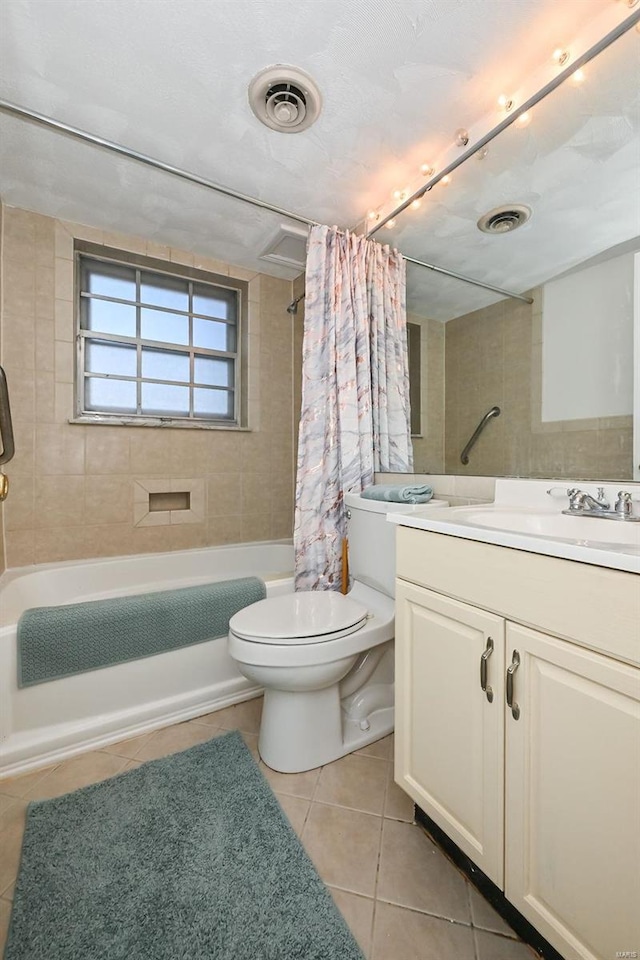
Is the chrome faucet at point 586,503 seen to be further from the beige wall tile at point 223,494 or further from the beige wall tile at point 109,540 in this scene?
the beige wall tile at point 109,540

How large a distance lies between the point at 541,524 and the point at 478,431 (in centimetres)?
52

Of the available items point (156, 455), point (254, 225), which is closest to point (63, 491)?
point (156, 455)

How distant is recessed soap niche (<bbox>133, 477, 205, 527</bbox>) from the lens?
7.30 ft

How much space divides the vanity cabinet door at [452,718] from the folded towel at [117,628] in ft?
2.77

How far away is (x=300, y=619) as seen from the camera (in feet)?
4.31

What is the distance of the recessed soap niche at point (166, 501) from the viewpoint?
2225 millimetres

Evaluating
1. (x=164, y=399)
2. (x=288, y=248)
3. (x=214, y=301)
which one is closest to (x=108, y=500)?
(x=164, y=399)

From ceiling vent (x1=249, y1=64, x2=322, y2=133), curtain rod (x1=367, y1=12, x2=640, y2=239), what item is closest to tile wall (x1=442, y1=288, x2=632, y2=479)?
curtain rod (x1=367, y1=12, x2=640, y2=239)

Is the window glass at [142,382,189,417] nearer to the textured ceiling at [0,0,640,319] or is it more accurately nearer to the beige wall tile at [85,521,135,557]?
the beige wall tile at [85,521,135,557]

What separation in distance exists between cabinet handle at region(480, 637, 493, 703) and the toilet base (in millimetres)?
667

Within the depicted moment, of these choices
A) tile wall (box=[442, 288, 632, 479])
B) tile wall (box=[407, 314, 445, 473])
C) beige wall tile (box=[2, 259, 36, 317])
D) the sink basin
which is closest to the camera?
the sink basin

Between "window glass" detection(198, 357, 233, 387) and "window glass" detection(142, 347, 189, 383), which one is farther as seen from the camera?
"window glass" detection(198, 357, 233, 387)

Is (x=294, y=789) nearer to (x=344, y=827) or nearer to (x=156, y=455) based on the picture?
(x=344, y=827)

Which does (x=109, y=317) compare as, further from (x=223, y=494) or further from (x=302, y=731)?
(x=302, y=731)
